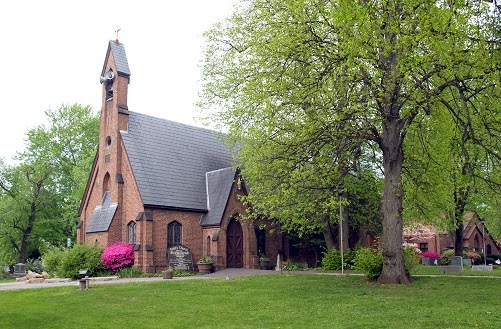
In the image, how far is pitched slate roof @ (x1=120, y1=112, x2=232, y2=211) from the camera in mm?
33500

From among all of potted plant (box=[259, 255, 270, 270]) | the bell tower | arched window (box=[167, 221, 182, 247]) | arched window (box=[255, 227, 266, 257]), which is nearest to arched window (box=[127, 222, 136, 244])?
the bell tower

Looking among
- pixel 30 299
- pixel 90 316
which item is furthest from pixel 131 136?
pixel 90 316

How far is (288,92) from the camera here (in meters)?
19.1

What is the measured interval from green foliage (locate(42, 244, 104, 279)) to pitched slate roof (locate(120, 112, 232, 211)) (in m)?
4.27

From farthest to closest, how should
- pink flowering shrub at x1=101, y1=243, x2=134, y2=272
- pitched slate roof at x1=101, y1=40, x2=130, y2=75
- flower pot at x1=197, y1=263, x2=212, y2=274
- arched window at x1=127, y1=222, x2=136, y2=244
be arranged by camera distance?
1. pitched slate roof at x1=101, y1=40, x2=130, y2=75
2. arched window at x1=127, y1=222, x2=136, y2=244
3. flower pot at x1=197, y1=263, x2=212, y2=274
4. pink flowering shrub at x1=101, y1=243, x2=134, y2=272

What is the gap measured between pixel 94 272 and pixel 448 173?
19587 millimetres

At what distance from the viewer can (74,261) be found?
97.1 ft

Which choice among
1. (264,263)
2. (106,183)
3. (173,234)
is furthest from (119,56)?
(264,263)

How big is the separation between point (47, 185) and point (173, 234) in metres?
23.6

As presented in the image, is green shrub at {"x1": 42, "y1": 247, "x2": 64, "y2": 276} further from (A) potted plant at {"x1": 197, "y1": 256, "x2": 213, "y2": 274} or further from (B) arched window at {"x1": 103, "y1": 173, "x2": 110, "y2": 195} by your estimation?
(A) potted plant at {"x1": 197, "y1": 256, "x2": 213, "y2": 274}

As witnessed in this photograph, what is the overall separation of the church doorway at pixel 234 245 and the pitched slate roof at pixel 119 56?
12068 mm

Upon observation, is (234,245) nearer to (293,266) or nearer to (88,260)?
(293,266)

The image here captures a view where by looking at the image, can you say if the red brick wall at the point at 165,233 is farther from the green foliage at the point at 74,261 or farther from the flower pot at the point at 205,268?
the green foliage at the point at 74,261

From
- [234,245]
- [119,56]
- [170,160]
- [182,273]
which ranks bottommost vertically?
[182,273]
